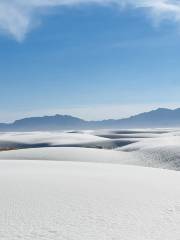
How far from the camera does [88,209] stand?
8.94 meters

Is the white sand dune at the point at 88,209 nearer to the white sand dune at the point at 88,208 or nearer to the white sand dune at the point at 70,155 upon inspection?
the white sand dune at the point at 88,208

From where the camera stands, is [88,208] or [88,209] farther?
[88,208]

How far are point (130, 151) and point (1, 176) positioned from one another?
24.4 metres

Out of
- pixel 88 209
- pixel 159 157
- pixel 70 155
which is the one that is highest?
pixel 70 155

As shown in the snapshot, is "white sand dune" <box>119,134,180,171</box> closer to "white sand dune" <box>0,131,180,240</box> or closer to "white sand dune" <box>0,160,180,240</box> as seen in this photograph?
"white sand dune" <box>0,131,180,240</box>

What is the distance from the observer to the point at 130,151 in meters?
37.8

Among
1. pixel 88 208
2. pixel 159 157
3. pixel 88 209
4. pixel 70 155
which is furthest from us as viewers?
pixel 70 155

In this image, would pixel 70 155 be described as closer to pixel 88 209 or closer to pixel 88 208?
pixel 88 208

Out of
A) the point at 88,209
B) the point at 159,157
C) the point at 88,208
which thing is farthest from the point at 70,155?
the point at 88,209

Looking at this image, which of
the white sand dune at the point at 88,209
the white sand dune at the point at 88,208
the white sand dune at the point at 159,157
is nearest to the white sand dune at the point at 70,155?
the white sand dune at the point at 159,157

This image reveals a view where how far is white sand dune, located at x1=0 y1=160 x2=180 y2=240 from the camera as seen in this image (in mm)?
7059

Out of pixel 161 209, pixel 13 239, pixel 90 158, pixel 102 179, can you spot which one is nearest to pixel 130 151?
pixel 90 158

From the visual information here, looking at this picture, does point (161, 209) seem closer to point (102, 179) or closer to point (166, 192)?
point (166, 192)

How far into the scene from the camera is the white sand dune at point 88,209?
23.2 ft
